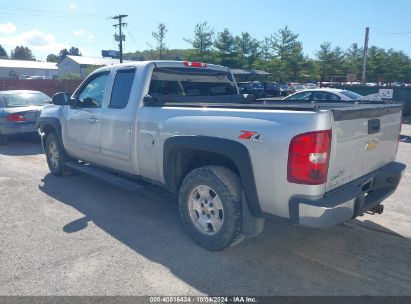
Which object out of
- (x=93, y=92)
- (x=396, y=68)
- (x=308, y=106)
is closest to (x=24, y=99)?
(x=93, y=92)

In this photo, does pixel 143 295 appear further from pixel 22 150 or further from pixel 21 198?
pixel 22 150

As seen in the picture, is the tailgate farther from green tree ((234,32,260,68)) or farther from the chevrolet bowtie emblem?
green tree ((234,32,260,68))

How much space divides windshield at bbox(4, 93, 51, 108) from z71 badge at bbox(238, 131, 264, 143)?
361 inches

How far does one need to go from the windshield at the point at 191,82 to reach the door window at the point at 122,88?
12.0 inches

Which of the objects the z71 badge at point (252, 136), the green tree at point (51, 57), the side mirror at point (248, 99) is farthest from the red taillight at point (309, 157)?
the green tree at point (51, 57)

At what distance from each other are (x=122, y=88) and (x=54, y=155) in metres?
2.61

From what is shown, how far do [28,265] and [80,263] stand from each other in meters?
0.48

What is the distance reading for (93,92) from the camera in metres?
5.49

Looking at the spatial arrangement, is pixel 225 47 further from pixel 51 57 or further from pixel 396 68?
pixel 51 57

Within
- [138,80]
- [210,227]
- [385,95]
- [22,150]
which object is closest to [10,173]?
[22,150]

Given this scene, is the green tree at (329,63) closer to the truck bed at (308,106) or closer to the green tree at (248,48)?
the green tree at (248,48)

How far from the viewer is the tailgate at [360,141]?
10.1 ft

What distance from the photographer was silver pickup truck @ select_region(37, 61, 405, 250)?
9.84 ft

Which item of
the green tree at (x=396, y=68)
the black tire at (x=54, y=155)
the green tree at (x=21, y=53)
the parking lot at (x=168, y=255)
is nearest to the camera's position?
the parking lot at (x=168, y=255)
